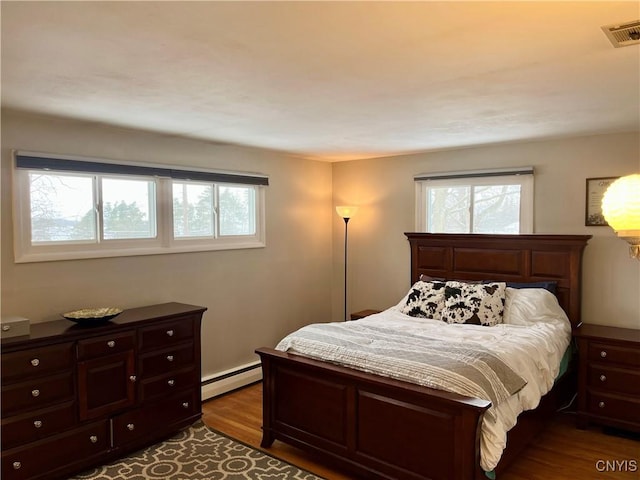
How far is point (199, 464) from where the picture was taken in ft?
9.90

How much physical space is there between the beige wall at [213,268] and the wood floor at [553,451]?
75 centimetres

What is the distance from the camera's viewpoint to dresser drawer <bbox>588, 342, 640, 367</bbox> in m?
3.29

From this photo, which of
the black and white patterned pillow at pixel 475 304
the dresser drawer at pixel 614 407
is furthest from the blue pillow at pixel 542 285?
the dresser drawer at pixel 614 407

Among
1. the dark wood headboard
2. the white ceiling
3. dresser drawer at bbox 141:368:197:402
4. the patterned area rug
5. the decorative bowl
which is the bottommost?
the patterned area rug

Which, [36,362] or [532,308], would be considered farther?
[532,308]

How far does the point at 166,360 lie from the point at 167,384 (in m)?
0.18

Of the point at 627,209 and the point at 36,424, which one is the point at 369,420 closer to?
the point at 627,209

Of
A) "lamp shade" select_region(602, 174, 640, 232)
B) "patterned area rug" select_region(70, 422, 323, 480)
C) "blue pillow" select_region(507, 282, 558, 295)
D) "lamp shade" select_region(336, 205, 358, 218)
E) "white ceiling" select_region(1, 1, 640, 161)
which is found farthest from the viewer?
"lamp shade" select_region(336, 205, 358, 218)

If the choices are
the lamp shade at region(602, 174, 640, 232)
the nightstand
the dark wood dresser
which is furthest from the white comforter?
the lamp shade at region(602, 174, 640, 232)

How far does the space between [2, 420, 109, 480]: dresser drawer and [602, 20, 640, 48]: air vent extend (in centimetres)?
346

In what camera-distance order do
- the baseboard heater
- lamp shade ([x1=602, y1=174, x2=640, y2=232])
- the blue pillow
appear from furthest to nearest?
the baseboard heater → the blue pillow → lamp shade ([x1=602, y1=174, x2=640, y2=232])

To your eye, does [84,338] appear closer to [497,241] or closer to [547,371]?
[547,371]

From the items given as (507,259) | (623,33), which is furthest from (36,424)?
(507,259)

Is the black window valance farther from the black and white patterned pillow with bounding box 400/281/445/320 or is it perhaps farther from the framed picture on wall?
the framed picture on wall
